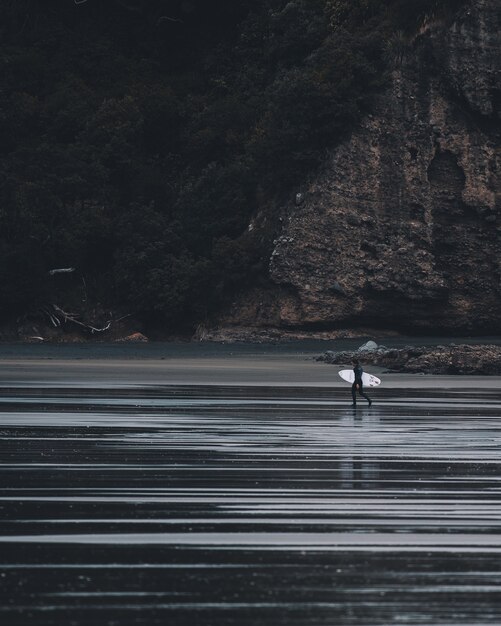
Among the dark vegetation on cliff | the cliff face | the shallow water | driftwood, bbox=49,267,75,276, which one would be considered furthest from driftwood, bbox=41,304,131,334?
the shallow water

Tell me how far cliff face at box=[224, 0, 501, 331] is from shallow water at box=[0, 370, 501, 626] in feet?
143

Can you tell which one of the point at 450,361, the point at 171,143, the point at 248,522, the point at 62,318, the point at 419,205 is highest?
the point at 171,143

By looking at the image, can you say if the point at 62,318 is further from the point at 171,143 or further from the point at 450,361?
the point at 450,361

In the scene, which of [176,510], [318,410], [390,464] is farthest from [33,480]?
[318,410]

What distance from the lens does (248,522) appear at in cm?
1101

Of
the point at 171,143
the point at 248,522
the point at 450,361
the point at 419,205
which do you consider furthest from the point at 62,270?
the point at 248,522

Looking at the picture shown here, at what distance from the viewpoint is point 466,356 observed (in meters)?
40.8

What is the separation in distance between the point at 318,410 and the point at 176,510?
13.2 meters

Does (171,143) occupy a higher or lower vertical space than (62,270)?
higher

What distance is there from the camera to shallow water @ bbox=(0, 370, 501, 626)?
26.2ft

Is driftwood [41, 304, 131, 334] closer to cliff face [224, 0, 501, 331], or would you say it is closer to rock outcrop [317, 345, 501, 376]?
cliff face [224, 0, 501, 331]

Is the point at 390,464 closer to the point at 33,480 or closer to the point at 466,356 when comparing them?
the point at 33,480

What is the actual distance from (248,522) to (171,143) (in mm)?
61220

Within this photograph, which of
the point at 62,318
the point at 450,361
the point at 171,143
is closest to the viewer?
the point at 450,361
